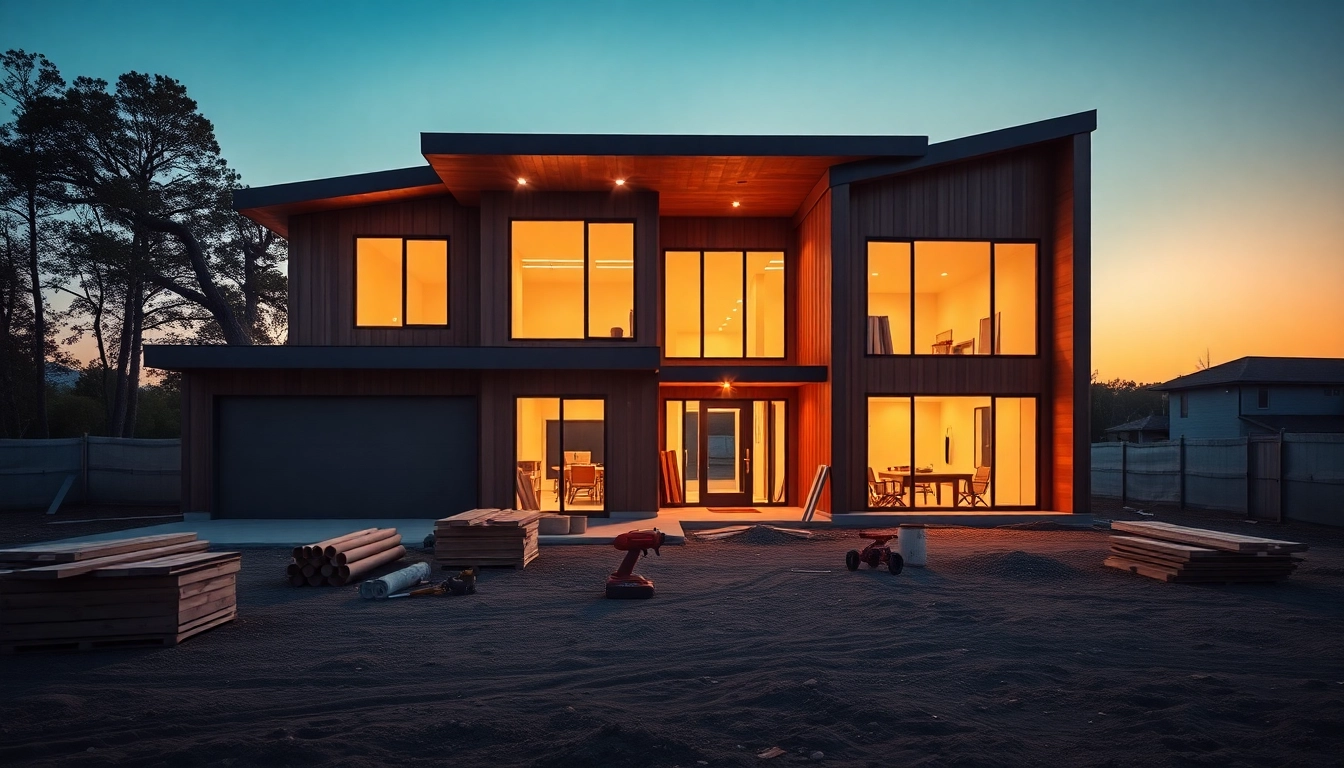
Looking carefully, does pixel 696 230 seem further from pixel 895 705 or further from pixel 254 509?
pixel 895 705

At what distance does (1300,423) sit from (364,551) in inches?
1371

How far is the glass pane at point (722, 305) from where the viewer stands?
16.2 metres

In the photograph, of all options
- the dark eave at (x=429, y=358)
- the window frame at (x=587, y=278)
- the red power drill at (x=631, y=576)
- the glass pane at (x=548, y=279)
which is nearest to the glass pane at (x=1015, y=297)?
the dark eave at (x=429, y=358)

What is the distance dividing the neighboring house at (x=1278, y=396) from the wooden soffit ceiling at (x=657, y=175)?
84.2ft

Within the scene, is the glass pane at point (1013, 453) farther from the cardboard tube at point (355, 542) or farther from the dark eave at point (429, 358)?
the cardboard tube at point (355, 542)

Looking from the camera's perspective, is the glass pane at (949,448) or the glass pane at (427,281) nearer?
the glass pane at (949,448)

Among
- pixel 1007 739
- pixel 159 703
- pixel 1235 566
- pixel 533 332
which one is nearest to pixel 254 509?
pixel 533 332

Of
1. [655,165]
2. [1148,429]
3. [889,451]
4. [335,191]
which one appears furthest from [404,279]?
[1148,429]

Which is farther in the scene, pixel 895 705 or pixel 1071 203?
pixel 1071 203

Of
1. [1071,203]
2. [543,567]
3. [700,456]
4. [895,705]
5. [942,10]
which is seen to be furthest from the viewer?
[942,10]

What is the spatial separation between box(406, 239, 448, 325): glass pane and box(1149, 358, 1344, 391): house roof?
1226 inches

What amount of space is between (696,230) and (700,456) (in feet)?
16.1

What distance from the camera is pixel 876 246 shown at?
14234mm

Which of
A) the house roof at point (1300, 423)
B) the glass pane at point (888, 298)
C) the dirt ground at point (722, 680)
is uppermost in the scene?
the glass pane at point (888, 298)
